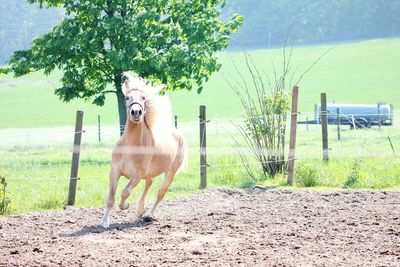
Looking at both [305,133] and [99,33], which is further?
[305,133]

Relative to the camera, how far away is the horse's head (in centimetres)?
970

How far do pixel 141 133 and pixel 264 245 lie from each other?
8.14 ft

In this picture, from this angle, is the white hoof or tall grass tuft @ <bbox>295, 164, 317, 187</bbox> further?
tall grass tuft @ <bbox>295, 164, 317, 187</bbox>

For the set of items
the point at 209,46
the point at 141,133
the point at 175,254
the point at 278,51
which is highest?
the point at 278,51

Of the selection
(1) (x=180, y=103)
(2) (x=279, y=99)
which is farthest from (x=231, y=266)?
(1) (x=180, y=103)

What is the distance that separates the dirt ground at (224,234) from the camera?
309 inches

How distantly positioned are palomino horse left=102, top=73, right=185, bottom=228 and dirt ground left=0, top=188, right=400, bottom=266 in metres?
0.62

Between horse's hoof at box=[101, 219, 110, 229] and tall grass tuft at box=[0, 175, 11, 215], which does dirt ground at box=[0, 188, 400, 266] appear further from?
tall grass tuft at box=[0, 175, 11, 215]

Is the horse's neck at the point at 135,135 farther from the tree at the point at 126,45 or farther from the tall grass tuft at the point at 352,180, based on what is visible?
the tree at the point at 126,45

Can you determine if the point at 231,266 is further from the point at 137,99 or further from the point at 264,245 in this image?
the point at 137,99

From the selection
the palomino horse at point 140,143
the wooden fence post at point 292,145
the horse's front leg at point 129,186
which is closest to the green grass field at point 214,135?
the wooden fence post at point 292,145

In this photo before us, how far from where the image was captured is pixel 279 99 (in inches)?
619

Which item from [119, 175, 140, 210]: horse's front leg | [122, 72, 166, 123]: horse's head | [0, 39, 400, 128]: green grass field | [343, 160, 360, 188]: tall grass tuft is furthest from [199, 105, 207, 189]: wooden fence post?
[0, 39, 400, 128]: green grass field

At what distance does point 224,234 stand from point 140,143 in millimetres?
1693
